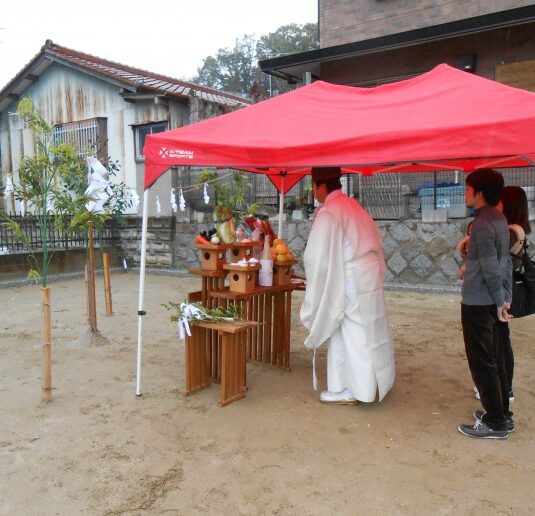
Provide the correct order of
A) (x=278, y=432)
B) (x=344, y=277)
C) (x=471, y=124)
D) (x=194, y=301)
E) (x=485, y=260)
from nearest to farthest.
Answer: (x=471, y=124), (x=485, y=260), (x=278, y=432), (x=344, y=277), (x=194, y=301)

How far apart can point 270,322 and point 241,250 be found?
775 millimetres

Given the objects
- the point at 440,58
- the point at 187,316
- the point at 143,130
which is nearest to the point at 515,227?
the point at 187,316

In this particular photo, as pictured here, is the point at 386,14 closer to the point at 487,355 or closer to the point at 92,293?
the point at 92,293

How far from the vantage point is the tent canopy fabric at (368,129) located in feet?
8.82

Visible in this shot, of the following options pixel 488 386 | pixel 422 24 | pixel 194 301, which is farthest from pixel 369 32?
pixel 488 386

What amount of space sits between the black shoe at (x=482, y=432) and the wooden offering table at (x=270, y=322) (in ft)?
5.60

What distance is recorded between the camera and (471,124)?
2.67 m

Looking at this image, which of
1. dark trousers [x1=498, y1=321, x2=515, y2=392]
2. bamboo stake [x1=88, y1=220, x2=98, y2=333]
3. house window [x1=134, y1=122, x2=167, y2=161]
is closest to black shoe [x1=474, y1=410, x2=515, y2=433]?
dark trousers [x1=498, y1=321, x2=515, y2=392]

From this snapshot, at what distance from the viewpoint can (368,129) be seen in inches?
117

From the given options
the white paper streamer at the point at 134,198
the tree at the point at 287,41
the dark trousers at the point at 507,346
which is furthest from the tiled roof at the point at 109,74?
the tree at the point at 287,41

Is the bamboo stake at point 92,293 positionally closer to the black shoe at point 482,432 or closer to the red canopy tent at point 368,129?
the red canopy tent at point 368,129

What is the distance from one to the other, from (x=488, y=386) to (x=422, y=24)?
1023 centimetres

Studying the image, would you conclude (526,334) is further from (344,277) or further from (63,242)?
(63,242)

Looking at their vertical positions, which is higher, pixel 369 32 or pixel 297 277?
pixel 369 32
